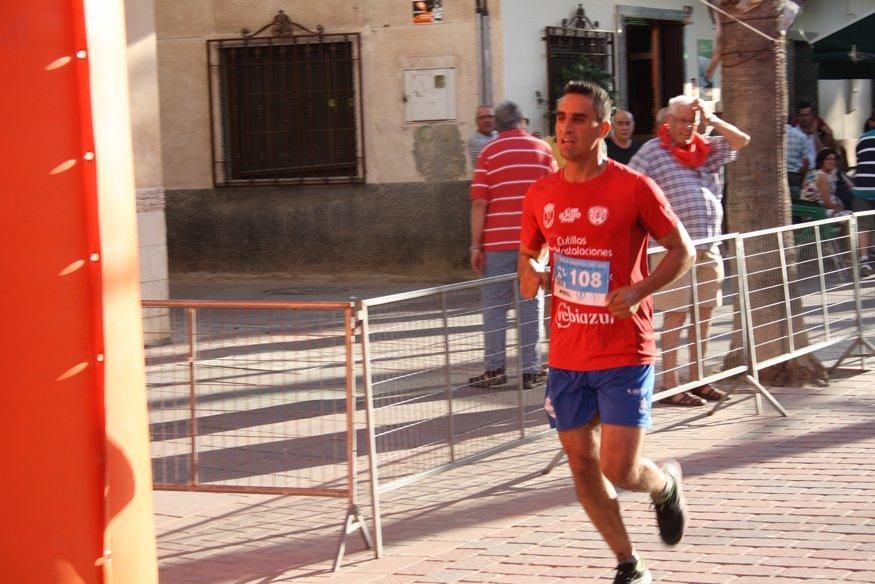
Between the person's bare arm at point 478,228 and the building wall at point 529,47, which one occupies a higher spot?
the building wall at point 529,47

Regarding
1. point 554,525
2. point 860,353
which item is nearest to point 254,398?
point 554,525

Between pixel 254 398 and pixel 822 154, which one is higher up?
pixel 822 154

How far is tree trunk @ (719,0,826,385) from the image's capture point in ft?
32.0

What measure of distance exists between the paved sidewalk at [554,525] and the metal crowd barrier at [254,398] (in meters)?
0.24

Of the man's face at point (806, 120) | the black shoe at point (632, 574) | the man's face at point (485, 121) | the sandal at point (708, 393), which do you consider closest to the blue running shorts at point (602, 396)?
the black shoe at point (632, 574)

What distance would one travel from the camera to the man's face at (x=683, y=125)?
925cm

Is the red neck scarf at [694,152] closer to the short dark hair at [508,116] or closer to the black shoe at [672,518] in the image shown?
the short dark hair at [508,116]

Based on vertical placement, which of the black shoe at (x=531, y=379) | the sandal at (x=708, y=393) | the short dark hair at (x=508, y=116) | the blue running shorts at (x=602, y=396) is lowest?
the sandal at (x=708, y=393)

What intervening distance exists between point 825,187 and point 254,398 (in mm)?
11713

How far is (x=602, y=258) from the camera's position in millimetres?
5289

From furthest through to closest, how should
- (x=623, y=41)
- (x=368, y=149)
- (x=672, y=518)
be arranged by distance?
(x=623, y=41)
(x=368, y=149)
(x=672, y=518)

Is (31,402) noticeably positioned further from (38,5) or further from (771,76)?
(771,76)

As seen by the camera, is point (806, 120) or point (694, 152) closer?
point (694, 152)

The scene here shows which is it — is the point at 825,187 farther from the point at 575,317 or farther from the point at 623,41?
the point at 575,317
